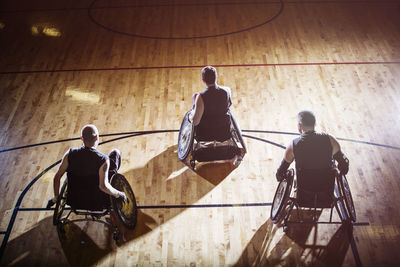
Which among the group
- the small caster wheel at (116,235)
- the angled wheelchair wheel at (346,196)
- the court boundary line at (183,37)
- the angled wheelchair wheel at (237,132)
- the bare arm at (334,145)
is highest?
the court boundary line at (183,37)

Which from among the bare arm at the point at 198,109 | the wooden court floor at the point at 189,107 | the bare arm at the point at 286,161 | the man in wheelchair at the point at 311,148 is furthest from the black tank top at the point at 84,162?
the man in wheelchair at the point at 311,148

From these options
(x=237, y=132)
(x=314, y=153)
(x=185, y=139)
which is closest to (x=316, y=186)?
(x=314, y=153)

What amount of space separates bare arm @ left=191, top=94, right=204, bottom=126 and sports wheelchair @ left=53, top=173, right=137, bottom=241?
988mm

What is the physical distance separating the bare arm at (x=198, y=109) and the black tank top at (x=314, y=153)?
1148 mm

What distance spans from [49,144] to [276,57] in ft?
12.6

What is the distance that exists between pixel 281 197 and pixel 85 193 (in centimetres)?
184

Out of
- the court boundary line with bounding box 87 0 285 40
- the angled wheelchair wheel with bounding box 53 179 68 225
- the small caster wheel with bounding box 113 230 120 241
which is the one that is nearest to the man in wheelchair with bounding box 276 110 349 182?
the small caster wheel with bounding box 113 230 120 241

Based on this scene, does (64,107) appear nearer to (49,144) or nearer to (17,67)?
(49,144)

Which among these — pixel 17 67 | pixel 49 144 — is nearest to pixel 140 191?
pixel 49 144

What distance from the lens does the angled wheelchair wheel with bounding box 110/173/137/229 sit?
351 centimetres

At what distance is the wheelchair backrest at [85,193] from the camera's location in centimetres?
333

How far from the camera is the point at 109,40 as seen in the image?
6824 mm

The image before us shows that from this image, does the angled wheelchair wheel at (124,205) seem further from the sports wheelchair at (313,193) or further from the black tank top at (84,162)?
the sports wheelchair at (313,193)

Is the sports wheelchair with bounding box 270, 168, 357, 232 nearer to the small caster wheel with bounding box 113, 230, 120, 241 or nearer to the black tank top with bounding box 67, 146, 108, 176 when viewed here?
the small caster wheel with bounding box 113, 230, 120, 241
